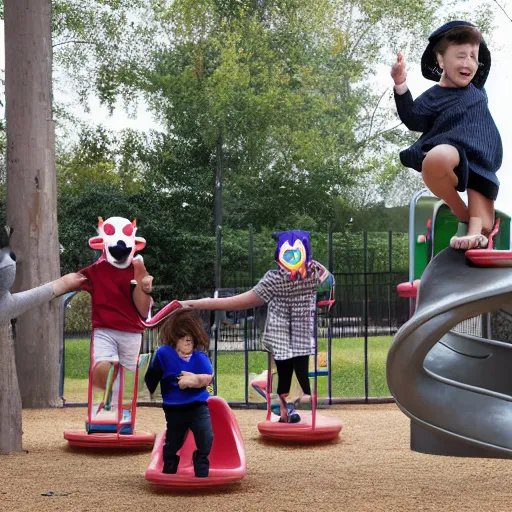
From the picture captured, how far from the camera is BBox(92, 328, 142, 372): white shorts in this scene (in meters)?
6.81

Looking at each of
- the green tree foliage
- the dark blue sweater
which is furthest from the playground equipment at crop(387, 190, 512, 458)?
the green tree foliage

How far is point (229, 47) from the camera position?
20.8 meters

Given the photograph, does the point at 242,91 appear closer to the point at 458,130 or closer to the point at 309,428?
the point at 309,428

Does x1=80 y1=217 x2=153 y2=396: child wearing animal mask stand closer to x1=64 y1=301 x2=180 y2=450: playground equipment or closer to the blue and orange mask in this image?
x1=64 y1=301 x2=180 y2=450: playground equipment

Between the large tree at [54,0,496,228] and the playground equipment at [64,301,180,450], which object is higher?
the large tree at [54,0,496,228]

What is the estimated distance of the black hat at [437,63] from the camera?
10.9ft

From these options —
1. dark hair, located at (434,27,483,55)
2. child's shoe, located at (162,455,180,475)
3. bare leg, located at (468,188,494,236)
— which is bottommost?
child's shoe, located at (162,455,180,475)

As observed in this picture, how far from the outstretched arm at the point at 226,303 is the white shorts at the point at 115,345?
100cm

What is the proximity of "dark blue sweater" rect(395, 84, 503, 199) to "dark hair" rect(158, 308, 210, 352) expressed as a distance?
7.37 ft

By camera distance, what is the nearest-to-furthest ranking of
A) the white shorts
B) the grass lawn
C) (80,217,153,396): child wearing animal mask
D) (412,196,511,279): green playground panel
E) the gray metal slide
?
1. the gray metal slide
2. (412,196,511,279): green playground panel
3. (80,217,153,396): child wearing animal mask
4. the white shorts
5. the grass lawn

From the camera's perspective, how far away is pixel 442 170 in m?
3.13

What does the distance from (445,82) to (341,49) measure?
1911cm

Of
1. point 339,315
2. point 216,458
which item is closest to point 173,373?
point 216,458

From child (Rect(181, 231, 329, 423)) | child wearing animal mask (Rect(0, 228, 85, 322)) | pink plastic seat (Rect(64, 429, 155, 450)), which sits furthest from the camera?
child (Rect(181, 231, 329, 423))
